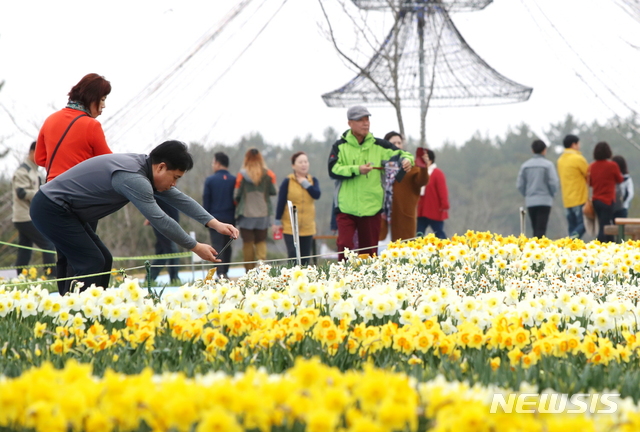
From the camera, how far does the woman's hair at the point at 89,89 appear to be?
4688 millimetres

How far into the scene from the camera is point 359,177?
21.6ft

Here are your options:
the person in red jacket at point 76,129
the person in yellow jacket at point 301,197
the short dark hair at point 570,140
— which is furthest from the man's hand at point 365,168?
the short dark hair at point 570,140

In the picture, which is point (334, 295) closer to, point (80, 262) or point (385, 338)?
point (385, 338)

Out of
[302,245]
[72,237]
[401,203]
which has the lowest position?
[302,245]

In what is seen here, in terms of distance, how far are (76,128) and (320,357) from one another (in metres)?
2.79

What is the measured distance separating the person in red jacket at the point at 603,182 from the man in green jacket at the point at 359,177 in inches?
171

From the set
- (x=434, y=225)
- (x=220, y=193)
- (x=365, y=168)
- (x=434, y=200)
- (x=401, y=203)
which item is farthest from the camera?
(x=434, y=225)

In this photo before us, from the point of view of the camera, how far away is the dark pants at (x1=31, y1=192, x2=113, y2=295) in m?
4.10

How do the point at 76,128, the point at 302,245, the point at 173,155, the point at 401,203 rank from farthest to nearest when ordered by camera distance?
the point at 302,245, the point at 401,203, the point at 76,128, the point at 173,155

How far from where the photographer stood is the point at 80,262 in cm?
428

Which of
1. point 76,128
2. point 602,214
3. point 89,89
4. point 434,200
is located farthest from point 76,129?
point 602,214

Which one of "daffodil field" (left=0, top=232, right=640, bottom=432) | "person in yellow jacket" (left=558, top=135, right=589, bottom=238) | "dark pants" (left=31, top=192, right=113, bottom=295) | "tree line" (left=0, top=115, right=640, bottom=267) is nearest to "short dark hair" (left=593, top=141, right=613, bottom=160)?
"person in yellow jacket" (left=558, top=135, right=589, bottom=238)

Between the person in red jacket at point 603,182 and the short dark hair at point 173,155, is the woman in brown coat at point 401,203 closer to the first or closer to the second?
the person in red jacket at point 603,182

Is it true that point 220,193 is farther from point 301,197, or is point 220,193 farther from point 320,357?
point 320,357
